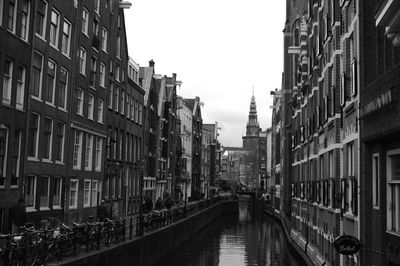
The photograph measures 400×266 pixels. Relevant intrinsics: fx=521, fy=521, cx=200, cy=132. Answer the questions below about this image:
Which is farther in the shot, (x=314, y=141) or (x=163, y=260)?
(x=163, y=260)

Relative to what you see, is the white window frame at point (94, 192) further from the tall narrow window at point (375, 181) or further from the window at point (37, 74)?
the tall narrow window at point (375, 181)

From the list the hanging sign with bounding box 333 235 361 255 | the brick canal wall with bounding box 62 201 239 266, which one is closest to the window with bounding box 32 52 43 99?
the brick canal wall with bounding box 62 201 239 266

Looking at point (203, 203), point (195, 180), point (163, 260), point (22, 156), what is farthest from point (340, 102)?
point (195, 180)

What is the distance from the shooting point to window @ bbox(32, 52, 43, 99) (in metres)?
24.5

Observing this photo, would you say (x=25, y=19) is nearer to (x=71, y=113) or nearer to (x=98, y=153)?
(x=71, y=113)

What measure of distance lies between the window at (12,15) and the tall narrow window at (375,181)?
610 inches

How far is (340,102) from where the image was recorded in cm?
2112

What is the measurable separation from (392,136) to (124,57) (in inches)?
1217

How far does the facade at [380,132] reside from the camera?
1315 cm

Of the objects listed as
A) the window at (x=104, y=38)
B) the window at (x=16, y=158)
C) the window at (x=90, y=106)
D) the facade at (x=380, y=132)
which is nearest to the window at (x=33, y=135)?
the window at (x=16, y=158)

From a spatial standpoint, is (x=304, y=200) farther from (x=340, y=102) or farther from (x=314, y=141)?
(x=340, y=102)

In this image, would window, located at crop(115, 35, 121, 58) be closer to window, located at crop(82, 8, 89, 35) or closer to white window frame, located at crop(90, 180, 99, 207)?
window, located at crop(82, 8, 89, 35)

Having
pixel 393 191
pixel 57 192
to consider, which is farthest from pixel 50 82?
pixel 393 191

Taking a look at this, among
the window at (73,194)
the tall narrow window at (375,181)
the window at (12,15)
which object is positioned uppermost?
the window at (12,15)
